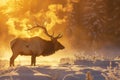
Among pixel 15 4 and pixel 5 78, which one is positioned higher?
pixel 15 4

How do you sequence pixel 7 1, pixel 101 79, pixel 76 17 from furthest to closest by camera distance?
pixel 76 17, pixel 7 1, pixel 101 79

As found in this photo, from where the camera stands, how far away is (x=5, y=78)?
12.1 metres

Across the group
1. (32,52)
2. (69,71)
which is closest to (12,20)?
(32,52)

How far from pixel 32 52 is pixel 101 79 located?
739 cm

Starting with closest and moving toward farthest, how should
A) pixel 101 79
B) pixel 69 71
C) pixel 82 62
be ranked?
pixel 101 79 → pixel 69 71 → pixel 82 62

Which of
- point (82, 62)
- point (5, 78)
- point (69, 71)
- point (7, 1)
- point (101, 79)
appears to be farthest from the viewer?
point (7, 1)

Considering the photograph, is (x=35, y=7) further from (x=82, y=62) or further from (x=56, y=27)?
(x=82, y=62)

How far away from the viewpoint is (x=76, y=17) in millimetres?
57250

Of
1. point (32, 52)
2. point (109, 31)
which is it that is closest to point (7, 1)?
point (109, 31)

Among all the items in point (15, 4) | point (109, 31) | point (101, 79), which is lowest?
point (101, 79)

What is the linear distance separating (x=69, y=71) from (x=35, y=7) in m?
46.3

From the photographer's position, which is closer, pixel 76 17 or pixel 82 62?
pixel 82 62

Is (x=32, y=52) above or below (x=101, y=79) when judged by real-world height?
above

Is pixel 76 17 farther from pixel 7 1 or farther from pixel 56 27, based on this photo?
pixel 7 1
